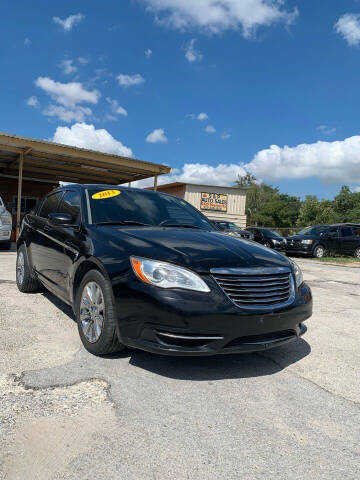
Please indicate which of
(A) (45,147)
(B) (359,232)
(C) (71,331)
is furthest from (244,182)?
(C) (71,331)

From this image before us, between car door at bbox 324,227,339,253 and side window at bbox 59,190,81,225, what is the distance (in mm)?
14566

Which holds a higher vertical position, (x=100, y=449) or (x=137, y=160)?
(x=137, y=160)

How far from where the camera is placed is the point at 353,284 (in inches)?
330

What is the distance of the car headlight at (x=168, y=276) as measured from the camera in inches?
102

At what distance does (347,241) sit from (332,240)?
34.5 inches

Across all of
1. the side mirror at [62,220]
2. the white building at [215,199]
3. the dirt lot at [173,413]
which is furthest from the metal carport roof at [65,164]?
the dirt lot at [173,413]

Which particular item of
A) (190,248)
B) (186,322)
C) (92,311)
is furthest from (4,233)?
(186,322)

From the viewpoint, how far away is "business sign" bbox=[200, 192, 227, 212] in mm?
26406

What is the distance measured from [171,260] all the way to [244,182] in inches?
3020

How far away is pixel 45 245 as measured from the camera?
4.37m

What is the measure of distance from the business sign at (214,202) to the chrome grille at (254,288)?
923 inches

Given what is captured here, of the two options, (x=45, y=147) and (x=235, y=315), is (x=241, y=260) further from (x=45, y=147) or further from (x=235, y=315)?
(x=45, y=147)

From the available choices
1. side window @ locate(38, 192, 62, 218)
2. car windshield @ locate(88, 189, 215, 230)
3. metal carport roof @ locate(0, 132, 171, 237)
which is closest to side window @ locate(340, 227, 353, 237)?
metal carport roof @ locate(0, 132, 171, 237)

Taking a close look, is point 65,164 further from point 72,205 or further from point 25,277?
point 72,205
